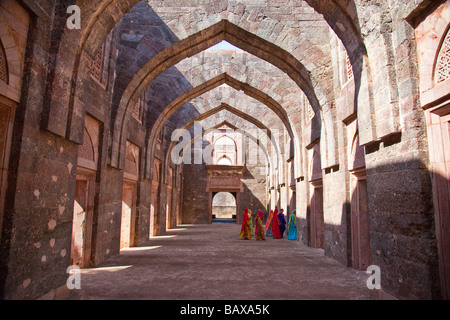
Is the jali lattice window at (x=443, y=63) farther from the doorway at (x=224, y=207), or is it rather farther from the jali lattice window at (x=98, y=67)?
the doorway at (x=224, y=207)

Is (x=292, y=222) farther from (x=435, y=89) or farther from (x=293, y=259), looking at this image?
(x=435, y=89)

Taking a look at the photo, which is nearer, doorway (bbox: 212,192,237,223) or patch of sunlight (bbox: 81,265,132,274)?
patch of sunlight (bbox: 81,265,132,274)

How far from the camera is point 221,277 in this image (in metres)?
4.85

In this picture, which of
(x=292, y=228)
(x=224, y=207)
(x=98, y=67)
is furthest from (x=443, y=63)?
(x=224, y=207)

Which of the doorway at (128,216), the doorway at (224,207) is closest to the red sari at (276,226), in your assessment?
the doorway at (128,216)

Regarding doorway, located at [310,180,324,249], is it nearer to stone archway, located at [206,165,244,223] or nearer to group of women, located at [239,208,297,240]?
group of women, located at [239,208,297,240]

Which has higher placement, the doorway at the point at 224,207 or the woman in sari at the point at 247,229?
the doorway at the point at 224,207

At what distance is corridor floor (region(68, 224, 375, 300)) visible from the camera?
3908 millimetres

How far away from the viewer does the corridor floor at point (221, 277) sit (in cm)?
391

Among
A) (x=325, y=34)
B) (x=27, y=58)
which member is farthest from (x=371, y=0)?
(x=27, y=58)
